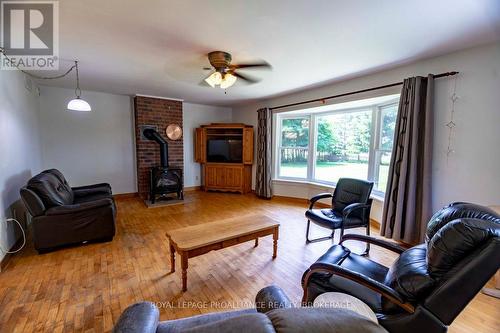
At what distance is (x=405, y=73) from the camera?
287cm

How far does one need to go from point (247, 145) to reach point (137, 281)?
3981mm

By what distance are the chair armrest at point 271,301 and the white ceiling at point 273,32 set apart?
1.86 m

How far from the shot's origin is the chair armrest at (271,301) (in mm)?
1036

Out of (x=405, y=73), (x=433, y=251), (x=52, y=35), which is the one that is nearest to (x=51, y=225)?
(x=52, y=35)

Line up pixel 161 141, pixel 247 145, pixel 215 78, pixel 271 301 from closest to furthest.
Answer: pixel 271 301 → pixel 215 78 → pixel 161 141 → pixel 247 145

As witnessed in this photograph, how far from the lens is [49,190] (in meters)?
2.71

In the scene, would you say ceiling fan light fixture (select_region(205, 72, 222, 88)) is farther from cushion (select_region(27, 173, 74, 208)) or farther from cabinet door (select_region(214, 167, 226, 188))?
cabinet door (select_region(214, 167, 226, 188))

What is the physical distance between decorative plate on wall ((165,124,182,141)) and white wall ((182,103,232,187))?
0.46 meters

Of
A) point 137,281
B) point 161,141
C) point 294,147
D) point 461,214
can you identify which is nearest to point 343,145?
point 294,147

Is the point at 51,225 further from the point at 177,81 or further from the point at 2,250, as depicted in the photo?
the point at 177,81

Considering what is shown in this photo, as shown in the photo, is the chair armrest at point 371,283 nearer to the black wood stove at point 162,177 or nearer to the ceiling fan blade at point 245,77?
the ceiling fan blade at point 245,77

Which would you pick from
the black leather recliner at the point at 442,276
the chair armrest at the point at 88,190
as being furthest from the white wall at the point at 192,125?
the black leather recliner at the point at 442,276

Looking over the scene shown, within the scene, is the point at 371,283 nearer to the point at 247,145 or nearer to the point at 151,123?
the point at 247,145

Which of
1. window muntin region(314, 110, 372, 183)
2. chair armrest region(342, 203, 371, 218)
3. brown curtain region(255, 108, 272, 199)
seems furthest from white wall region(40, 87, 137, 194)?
chair armrest region(342, 203, 371, 218)
